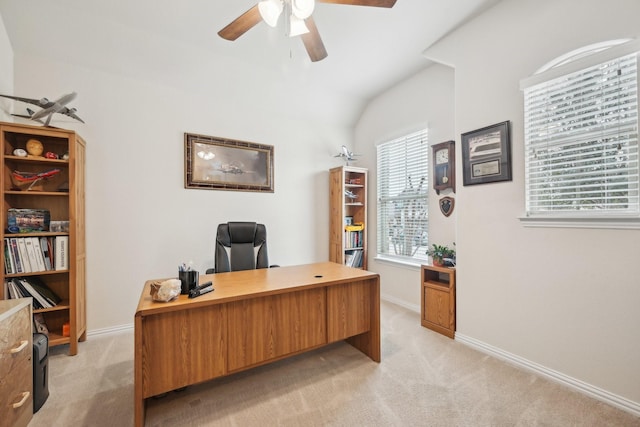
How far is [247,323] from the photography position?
178 cm

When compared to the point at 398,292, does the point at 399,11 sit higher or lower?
higher

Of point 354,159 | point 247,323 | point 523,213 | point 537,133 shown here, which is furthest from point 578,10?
point 247,323

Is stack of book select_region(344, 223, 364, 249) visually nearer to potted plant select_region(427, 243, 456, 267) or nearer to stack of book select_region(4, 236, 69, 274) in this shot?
potted plant select_region(427, 243, 456, 267)

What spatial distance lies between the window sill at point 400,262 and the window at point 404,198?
0.10 ft

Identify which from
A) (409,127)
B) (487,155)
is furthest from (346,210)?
(487,155)

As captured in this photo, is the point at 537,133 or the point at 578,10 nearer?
the point at 578,10

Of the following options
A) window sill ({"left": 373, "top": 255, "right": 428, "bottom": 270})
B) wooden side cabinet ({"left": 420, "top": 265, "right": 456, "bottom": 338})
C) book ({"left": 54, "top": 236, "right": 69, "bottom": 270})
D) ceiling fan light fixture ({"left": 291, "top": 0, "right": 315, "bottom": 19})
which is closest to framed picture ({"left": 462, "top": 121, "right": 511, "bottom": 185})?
wooden side cabinet ({"left": 420, "top": 265, "right": 456, "bottom": 338})

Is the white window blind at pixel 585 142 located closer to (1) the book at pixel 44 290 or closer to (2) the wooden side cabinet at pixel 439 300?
(2) the wooden side cabinet at pixel 439 300

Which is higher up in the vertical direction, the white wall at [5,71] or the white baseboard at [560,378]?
the white wall at [5,71]

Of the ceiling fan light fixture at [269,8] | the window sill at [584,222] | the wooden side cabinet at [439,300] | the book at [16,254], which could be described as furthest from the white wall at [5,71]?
the window sill at [584,222]

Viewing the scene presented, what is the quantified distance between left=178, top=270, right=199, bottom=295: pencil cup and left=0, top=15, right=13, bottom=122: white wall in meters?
2.23

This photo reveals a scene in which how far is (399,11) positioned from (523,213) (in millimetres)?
2044

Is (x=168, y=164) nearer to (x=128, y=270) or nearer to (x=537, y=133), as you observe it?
(x=128, y=270)

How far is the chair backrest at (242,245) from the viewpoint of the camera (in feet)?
8.67
